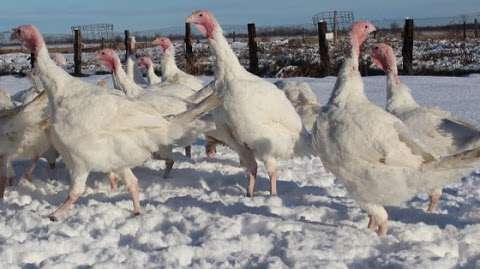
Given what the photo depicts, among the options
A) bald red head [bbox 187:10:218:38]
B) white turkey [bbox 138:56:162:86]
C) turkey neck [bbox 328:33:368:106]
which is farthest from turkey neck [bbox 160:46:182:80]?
turkey neck [bbox 328:33:368:106]

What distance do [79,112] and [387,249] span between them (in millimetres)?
3101

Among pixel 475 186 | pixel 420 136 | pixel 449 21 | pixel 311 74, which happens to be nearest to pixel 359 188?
pixel 420 136

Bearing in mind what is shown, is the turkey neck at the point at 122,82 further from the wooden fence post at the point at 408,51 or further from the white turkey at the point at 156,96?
the wooden fence post at the point at 408,51

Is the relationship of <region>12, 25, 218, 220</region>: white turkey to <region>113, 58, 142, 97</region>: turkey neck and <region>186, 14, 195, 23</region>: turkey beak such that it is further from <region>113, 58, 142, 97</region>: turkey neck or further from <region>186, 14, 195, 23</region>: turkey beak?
<region>113, 58, 142, 97</region>: turkey neck

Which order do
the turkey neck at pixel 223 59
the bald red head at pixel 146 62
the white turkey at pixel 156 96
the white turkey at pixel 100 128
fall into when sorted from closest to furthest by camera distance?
the white turkey at pixel 100 128
the turkey neck at pixel 223 59
the white turkey at pixel 156 96
the bald red head at pixel 146 62

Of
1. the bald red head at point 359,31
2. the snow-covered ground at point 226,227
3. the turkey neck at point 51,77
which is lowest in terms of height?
the snow-covered ground at point 226,227

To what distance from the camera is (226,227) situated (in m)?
5.27

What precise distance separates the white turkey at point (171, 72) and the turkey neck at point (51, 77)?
379cm

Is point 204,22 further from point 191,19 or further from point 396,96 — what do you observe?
point 396,96

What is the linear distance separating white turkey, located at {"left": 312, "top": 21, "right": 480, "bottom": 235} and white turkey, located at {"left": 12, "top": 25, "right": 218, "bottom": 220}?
153cm

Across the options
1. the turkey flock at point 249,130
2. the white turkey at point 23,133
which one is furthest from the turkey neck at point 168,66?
the white turkey at point 23,133

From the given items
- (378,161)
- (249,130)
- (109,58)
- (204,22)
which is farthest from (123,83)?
(378,161)

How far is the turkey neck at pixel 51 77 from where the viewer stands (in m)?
6.49

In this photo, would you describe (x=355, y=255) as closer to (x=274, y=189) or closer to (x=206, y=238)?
(x=206, y=238)
